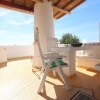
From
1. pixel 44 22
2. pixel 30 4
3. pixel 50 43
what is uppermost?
pixel 30 4

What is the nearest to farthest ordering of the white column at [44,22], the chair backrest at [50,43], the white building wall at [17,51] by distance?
the chair backrest at [50,43], the white column at [44,22], the white building wall at [17,51]

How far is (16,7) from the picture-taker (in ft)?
15.2

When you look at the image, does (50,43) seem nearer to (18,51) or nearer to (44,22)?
(44,22)

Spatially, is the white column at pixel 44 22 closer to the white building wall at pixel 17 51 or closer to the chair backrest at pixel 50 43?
the chair backrest at pixel 50 43

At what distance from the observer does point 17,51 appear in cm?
718

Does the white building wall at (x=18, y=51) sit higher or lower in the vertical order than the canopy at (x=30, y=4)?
lower

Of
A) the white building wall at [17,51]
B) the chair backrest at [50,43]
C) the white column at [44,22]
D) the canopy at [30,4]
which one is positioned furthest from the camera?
the white building wall at [17,51]

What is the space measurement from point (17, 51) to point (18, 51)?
0.07 m

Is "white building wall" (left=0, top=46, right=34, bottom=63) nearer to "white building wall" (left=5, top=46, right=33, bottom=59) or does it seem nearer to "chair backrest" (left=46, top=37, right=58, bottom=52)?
"white building wall" (left=5, top=46, right=33, bottom=59)

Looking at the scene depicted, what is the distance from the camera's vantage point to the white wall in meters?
6.78

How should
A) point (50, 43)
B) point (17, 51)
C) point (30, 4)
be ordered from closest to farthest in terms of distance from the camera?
point (50, 43), point (30, 4), point (17, 51)

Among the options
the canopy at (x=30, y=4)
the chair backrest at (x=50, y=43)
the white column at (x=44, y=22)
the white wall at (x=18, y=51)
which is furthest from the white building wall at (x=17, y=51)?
the chair backrest at (x=50, y=43)

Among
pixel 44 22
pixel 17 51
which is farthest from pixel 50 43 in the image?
pixel 17 51

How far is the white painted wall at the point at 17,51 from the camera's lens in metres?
6.77
